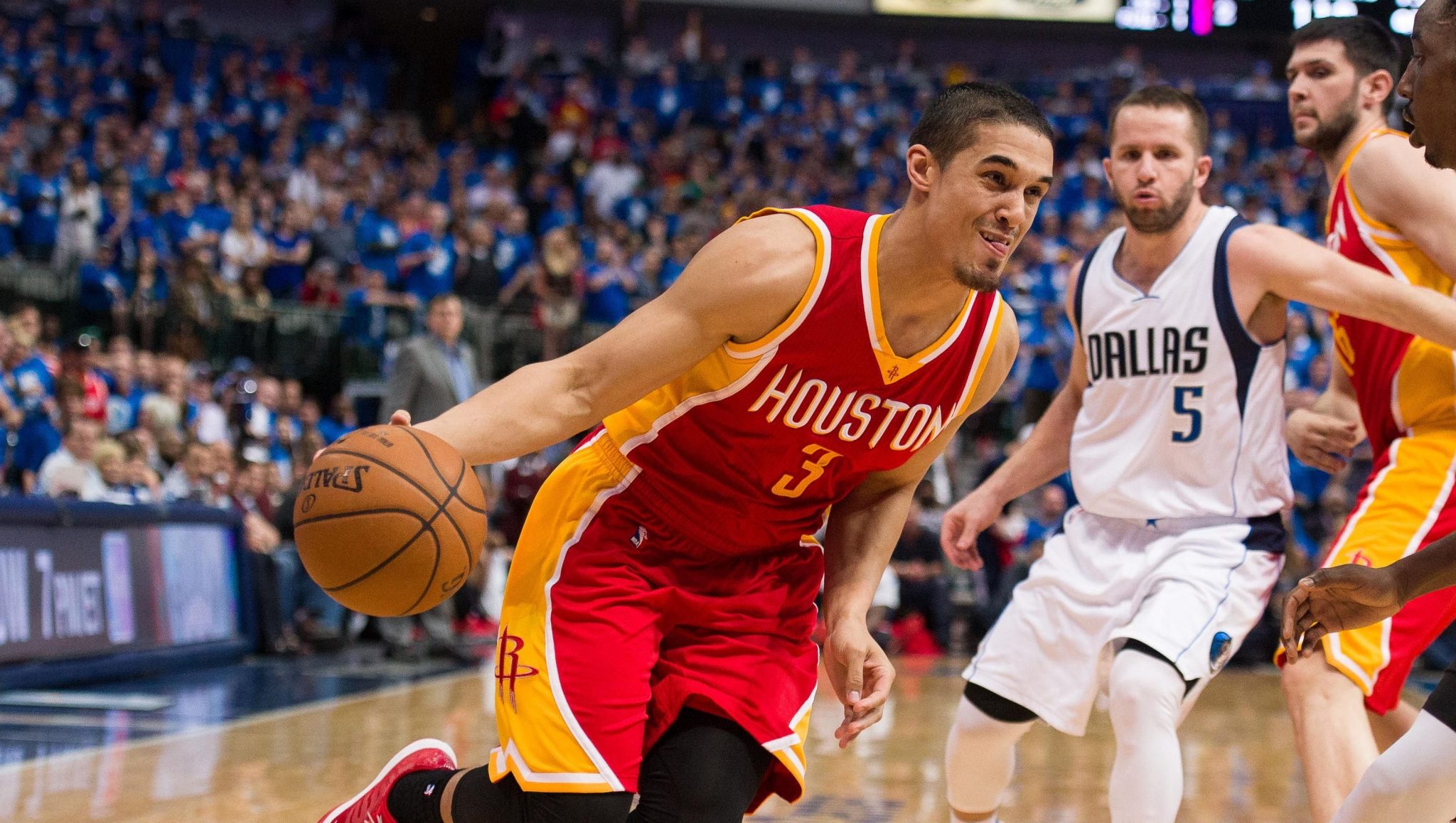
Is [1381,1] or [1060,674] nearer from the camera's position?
[1060,674]

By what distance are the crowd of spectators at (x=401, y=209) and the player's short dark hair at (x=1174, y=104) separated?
22.5 feet

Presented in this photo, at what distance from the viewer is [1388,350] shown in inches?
146

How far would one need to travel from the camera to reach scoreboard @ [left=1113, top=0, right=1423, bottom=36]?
18859 millimetres

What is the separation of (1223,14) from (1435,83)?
1843cm

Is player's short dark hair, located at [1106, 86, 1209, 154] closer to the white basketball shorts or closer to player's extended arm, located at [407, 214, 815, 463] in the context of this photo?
the white basketball shorts

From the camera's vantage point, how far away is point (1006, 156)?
2969mm

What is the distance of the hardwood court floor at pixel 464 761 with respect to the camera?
5000 mm

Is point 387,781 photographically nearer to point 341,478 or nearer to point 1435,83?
point 341,478

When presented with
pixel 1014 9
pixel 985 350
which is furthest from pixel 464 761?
pixel 1014 9

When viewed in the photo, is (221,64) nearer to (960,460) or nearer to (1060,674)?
(960,460)

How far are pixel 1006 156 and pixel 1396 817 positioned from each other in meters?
1.45

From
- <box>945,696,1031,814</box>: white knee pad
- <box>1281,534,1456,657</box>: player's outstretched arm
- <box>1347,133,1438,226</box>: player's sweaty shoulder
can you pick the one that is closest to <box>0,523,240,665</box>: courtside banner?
<box>945,696,1031,814</box>: white knee pad

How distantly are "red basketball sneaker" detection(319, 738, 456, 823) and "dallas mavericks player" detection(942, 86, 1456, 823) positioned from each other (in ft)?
4.38

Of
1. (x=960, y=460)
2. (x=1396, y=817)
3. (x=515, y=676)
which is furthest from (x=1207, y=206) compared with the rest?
(x=960, y=460)
